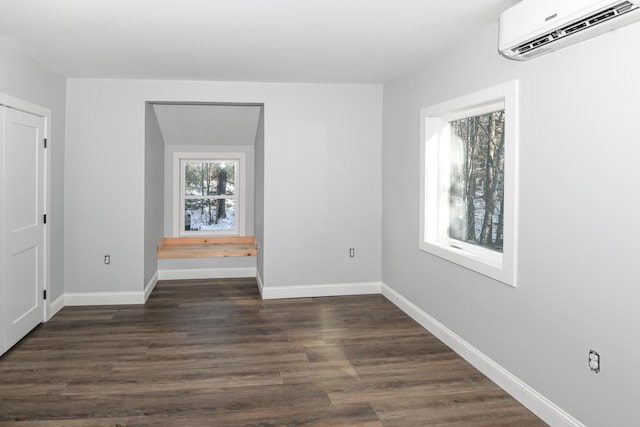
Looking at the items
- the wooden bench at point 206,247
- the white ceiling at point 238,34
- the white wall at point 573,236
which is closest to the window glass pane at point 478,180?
the white wall at point 573,236

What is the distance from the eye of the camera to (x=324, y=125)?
5.27 m

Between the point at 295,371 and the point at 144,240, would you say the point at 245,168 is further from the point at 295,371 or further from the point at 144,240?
the point at 295,371

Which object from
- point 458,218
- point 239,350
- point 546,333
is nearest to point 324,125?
point 458,218

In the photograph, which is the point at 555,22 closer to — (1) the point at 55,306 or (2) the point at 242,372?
(2) the point at 242,372

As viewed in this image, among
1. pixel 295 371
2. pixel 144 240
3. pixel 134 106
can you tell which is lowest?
pixel 295 371

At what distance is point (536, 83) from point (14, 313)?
3.98 m

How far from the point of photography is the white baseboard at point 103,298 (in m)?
4.95

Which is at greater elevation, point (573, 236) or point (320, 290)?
point (573, 236)

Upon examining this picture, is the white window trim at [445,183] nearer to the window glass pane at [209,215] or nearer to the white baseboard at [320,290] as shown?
the white baseboard at [320,290]

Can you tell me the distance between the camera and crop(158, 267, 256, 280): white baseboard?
6156 mm

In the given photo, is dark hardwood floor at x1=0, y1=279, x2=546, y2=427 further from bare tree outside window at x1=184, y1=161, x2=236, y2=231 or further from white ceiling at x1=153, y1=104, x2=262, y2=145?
white ceiling at x1=153, y1=104, x2=262, y2=145

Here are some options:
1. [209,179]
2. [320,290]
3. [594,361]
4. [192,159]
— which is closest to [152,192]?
[192,159]

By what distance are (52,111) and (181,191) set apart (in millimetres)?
2278

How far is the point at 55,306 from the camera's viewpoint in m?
4.64
